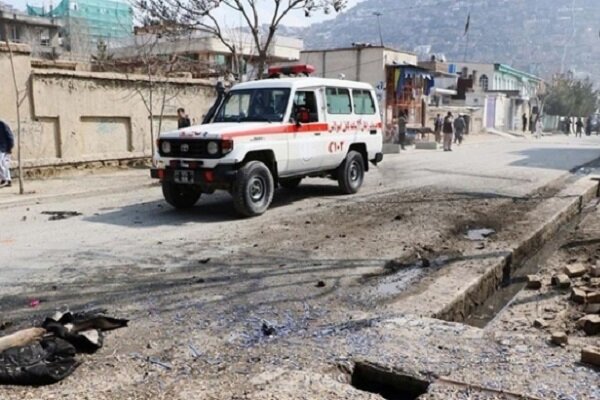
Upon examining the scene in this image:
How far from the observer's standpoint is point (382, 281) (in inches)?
234

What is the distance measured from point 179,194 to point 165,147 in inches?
38.6

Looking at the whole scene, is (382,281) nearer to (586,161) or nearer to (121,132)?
(121,132)

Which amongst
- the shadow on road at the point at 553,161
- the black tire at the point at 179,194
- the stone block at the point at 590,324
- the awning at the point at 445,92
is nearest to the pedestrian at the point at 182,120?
the black tire at the point at 179,194

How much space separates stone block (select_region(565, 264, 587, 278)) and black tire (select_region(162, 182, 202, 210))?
5.58m

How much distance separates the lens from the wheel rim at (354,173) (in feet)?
37.9

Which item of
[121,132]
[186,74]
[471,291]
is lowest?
[471,291]

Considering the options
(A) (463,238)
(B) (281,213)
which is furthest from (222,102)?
(A) (463,238)

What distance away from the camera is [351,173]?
11.6m

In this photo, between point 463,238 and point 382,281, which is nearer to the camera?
point 382,281

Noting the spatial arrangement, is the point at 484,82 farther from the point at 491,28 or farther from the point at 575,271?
the point at 575,271

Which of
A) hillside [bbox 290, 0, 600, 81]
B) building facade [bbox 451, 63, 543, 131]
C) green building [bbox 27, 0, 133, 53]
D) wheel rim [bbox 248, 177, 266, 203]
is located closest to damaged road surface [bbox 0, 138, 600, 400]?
wheel rim [bbox 248, 177, 266, 203]

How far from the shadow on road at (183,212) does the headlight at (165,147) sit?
102 cm

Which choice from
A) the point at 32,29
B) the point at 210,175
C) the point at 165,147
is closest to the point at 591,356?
the point at 210,175

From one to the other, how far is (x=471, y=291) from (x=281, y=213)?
14.2ft
